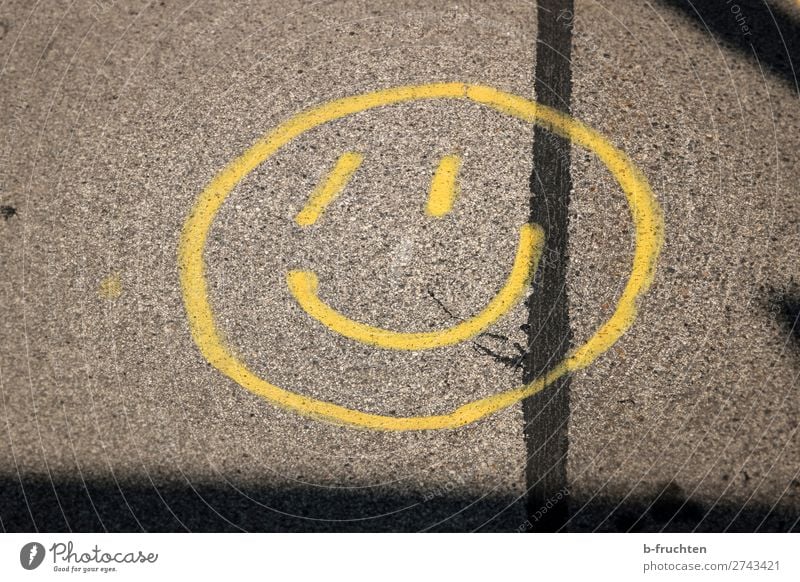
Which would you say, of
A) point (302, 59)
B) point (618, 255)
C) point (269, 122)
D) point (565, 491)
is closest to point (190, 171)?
point (269, 122)

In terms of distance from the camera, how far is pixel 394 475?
11.4 feet

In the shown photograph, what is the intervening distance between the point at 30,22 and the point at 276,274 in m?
1.82

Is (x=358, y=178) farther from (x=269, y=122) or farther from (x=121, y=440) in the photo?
(x=121, y=440)

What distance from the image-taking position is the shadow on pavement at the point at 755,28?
12.3 ft

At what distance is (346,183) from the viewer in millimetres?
3672

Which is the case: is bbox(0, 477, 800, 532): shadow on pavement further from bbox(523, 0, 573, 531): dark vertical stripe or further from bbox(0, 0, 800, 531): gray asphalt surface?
bbox(523, 0, 573, 531): dark vertical stripe

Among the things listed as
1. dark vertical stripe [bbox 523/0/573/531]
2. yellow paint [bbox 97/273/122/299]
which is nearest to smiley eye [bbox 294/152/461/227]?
dark vertical stripe [bbox 523/0/573/531]

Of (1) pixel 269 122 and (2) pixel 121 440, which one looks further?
(1) pixel 269 122

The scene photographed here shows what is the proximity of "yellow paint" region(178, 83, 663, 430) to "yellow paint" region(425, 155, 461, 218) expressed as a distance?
13.1 inches

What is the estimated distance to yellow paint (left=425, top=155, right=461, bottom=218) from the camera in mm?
3625

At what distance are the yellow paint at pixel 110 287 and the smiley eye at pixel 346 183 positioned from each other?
33.9 inches

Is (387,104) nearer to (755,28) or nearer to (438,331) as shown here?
(438,331)
